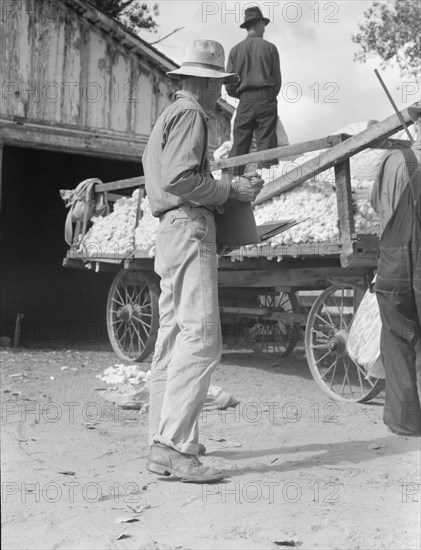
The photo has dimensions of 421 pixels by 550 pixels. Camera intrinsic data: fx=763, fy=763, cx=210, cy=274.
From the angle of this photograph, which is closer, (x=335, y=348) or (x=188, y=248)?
(x=188, y=248)

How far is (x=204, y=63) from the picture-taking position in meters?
4.36

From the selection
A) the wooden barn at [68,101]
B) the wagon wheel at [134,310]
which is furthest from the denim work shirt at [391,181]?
the wooden barn at [68,101]

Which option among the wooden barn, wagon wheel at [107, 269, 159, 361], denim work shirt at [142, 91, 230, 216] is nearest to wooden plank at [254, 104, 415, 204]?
denim work shirt at [142, 91, 230, 216]

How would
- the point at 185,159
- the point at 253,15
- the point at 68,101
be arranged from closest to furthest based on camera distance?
the point at 185,159 < the point at 253,15 < the point at 68,101

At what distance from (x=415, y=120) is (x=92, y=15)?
7830 mm

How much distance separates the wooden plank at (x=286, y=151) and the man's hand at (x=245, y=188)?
2041mm

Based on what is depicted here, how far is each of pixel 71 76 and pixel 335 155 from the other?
710 centimetres

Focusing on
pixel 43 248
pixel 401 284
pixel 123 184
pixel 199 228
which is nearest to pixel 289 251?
pixel 401 284

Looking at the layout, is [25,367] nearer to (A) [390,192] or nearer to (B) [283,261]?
(B) [283,261]

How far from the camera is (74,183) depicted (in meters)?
15.9

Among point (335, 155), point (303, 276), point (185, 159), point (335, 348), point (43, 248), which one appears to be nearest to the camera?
point (185, 159)

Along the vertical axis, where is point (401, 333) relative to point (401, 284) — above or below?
below

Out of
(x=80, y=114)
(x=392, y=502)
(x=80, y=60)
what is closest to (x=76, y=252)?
(x=80, y=114)

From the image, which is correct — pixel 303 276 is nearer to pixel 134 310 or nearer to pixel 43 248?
pixel 134 310
